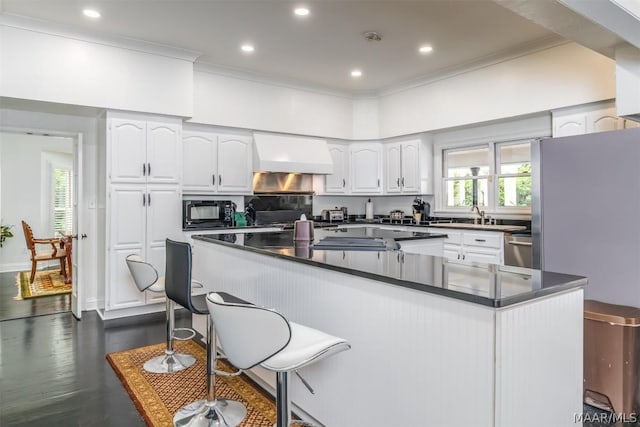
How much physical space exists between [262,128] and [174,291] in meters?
3.35

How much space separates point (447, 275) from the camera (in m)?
1.76

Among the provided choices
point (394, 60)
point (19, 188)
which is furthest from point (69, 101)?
point (19, 188)

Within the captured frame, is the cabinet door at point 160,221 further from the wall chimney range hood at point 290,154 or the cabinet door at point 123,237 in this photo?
the wall chimney range hood at point 290,154

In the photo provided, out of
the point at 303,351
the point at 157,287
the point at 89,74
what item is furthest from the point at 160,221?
the point at 303,351

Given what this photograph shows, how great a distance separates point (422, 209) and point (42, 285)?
228 inches

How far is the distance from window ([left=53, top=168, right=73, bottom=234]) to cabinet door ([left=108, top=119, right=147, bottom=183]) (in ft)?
14.5

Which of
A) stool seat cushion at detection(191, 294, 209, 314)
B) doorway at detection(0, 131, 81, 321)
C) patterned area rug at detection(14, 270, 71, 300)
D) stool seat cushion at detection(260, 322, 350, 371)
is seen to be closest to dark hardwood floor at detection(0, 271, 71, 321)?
patterned area rug at detection(14, 270, 71, 300)

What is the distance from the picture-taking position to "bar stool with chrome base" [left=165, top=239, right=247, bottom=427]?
2.33 meters

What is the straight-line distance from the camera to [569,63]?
4.17 metres

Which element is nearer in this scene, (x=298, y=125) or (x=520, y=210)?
(x=520, y=210)

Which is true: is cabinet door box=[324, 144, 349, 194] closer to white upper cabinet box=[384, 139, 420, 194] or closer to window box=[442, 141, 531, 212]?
white upper cabinet box=[384, 139, 420, 194]

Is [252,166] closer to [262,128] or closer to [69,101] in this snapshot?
[262,128]

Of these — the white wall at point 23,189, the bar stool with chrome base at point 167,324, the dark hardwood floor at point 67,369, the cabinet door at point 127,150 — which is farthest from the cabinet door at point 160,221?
the white wall at point 23,189

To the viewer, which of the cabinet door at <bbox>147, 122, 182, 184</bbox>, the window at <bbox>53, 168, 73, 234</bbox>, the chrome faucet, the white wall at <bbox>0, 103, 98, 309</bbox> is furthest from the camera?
the window at <bbox>53, 168, 73, 234</bbox>
